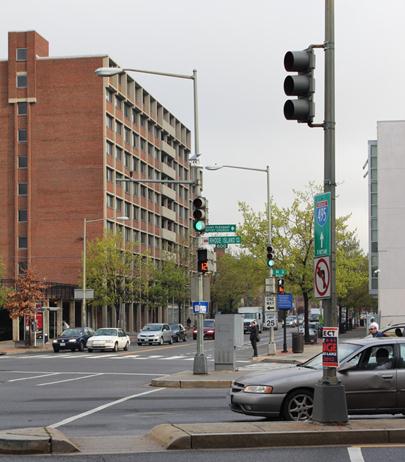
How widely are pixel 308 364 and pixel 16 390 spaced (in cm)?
1043

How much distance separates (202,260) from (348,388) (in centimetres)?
1275

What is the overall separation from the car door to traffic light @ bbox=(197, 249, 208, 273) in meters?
12.5

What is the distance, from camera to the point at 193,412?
55.9ft

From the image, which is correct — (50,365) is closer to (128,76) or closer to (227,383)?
(227,383)

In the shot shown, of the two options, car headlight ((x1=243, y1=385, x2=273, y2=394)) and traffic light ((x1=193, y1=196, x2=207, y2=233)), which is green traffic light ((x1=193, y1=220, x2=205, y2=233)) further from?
car headlight ((x1=243, y1=385, x2=273, y2=394))

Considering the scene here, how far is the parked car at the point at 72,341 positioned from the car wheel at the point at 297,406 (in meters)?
38.0

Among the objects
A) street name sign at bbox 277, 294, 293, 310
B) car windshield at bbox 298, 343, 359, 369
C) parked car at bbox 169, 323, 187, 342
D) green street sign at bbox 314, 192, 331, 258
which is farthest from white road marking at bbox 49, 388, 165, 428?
parked car at bbox 169, 323, 187, 342

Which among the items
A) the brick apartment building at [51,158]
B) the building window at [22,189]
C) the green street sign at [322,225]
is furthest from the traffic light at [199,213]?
the building window at [22,189]

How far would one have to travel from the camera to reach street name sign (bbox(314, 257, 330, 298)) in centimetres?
1239

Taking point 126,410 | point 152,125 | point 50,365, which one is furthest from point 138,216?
point 126,410

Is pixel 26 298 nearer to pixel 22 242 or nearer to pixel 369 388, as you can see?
pixel 22 242

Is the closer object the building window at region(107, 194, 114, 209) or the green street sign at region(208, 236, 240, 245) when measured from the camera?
the green street sign at region(208, 236, 240, 245)

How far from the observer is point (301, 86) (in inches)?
474

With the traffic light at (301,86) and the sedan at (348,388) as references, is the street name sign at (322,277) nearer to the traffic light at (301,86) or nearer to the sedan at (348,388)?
the traffic light at (301,86)
